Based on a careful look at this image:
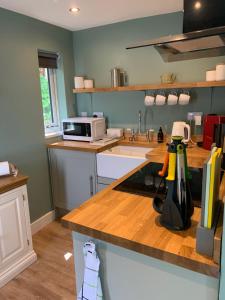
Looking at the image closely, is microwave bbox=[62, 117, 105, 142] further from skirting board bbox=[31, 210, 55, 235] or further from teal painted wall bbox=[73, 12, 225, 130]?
skirting board bbox=[31, 210, 55, 235]

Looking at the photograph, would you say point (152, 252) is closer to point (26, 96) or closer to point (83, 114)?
point (26, 96)

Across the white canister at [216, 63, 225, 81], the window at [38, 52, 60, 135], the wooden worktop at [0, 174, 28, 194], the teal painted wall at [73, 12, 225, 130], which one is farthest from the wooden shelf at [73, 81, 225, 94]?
the wooden worktop at [0, 174, 28, 194]

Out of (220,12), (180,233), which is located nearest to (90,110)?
(220,12)

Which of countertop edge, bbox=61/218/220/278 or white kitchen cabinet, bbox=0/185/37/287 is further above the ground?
countertop edge, bbox=61/218/220/278

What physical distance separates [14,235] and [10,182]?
47cm

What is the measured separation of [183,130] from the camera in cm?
249

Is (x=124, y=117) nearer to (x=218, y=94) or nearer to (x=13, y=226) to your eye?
(x=218, y=94)

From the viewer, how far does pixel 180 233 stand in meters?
0.95

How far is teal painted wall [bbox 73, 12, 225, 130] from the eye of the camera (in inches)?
101

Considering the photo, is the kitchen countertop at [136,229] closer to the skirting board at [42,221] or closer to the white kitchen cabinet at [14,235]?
the white kitchen cabinet at [14,235]

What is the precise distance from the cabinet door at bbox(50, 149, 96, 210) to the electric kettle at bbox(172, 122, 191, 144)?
92 centimetres

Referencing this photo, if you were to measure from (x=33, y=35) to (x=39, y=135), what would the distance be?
3.64 feet

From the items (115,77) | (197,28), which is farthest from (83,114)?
(197,28)

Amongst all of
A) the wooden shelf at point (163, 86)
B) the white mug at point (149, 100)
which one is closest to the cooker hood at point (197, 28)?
the wooden shelf at point (163, 86)
